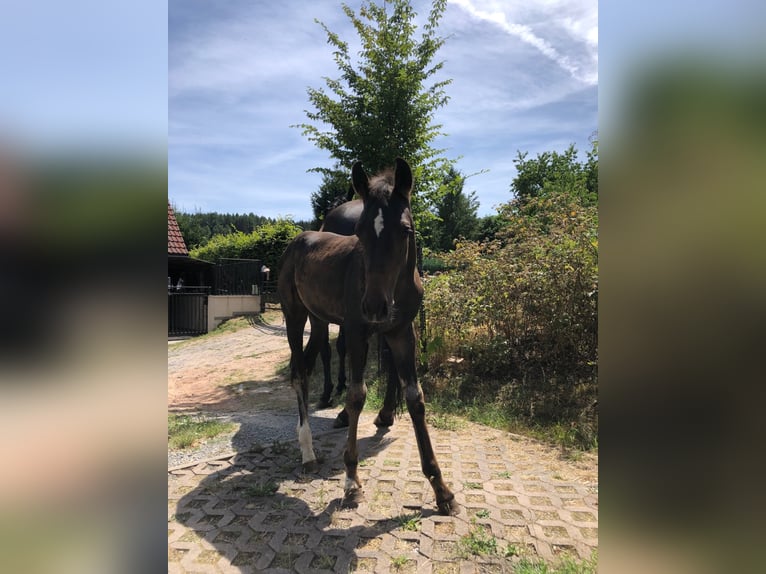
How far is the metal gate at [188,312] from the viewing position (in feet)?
51.1

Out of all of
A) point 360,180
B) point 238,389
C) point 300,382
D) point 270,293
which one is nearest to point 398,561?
point 300,382

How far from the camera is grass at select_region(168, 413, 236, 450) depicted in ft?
14.7

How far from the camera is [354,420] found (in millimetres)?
3248

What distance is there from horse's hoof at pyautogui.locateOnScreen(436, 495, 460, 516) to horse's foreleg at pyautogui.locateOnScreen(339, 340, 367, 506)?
0.63 m

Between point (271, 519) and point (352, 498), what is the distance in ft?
1.97

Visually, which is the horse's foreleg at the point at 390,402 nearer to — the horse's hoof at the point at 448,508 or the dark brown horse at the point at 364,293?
the dark brown horse at the point at 364,293

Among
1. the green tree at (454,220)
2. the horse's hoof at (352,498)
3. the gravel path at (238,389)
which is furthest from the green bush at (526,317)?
the green tree at (454,220)

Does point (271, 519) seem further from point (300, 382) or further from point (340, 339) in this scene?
point (340, 339)

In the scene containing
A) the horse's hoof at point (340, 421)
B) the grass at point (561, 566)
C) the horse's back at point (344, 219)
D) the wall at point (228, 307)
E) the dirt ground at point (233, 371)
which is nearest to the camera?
the grass at point (561, 566)

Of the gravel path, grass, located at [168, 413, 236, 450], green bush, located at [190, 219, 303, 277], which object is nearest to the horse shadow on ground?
the gravel path

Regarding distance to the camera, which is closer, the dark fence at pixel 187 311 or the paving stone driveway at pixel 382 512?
the paving stone driveway at pixel 382 512
